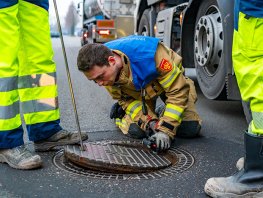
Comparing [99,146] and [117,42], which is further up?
[117,42]

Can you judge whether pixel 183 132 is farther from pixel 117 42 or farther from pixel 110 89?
→ pixel 117 42

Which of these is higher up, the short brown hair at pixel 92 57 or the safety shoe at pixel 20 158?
the short brown hair at pixel 92 57

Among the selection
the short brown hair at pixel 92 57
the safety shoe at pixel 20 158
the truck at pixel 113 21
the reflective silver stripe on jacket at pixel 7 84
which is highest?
the short brown hair at pixel 92 57

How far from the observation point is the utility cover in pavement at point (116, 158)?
108 inches

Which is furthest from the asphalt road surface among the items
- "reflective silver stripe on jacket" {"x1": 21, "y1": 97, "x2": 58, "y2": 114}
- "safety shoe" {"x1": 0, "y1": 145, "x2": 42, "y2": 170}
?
"reflective silver stripe on jacket" {"x1": 21, "y1": 97, "x2": 58, "y2": 114}

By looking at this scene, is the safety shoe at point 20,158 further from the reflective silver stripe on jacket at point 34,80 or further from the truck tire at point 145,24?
the truck tire at point 145,24

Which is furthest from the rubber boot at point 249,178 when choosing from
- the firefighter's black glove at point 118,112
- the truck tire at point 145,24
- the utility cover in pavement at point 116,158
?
the truck tire at point 145,24

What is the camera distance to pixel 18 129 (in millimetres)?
2807

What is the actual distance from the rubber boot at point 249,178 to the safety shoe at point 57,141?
1304 millimetres

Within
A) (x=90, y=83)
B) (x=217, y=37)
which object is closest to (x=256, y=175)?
(x=217, y=37)

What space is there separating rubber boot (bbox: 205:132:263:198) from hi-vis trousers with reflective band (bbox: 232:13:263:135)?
0.07m

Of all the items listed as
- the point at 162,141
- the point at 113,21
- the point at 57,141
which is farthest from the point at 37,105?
the point at 113,21

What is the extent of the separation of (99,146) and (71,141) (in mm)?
221

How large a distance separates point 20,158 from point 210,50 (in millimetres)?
2101
